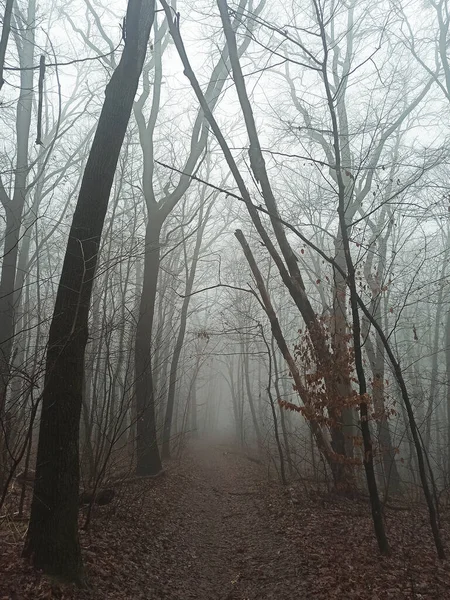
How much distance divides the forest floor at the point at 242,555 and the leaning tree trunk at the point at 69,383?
279 millimetres

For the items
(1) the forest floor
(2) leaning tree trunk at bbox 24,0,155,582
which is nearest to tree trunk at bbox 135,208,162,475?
(1) the forest floor

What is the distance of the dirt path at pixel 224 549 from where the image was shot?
5.14m

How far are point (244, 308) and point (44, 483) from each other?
17.5 meters

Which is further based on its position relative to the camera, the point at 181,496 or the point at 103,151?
the point at 181,496

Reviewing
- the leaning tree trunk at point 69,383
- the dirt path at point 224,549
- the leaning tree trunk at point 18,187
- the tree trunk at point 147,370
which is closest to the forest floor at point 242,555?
the dirt path at point 224,549

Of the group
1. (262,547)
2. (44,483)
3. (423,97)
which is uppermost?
(423,97)

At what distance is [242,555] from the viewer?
6.39 metres

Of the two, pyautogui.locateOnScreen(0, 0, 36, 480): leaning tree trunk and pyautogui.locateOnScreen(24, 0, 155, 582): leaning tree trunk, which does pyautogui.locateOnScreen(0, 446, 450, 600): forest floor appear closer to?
pyautogui.locateOnScreen(24, 0, 155, 582): leaning tree trunk

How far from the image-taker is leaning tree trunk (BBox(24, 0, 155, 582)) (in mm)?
4145

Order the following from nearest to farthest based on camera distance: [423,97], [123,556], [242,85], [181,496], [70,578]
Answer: [70,578] → [123,556] → [242,85] → [181,496] → [423,97]

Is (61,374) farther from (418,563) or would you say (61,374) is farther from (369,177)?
(369,177)

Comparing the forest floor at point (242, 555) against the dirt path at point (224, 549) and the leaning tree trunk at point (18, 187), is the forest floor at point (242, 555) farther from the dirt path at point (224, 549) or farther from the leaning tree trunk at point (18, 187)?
the leaning tree trunk at point (18, 187)

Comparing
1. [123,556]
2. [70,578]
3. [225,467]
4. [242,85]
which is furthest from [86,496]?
[225,467]

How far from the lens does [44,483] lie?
13.7 feet
